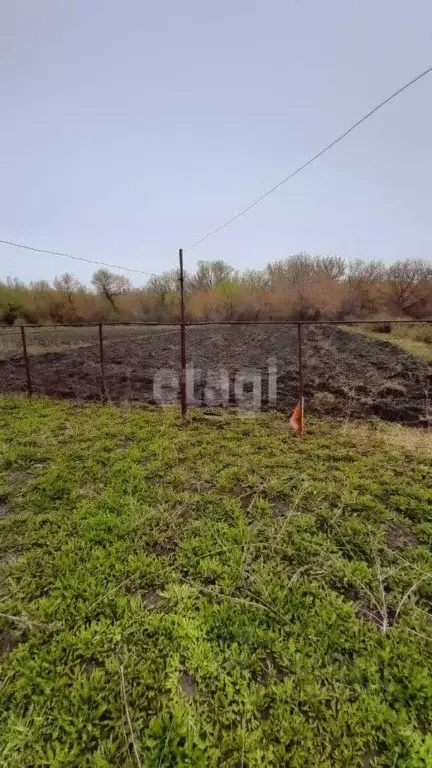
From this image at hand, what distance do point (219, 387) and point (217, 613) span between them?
21.4 feet

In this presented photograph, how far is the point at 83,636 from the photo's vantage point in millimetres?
1878

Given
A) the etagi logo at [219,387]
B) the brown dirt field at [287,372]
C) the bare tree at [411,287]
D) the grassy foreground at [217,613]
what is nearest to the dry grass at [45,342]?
the brown dirt field at [287,372]

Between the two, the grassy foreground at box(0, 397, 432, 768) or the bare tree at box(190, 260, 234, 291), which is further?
the bare tree at box(190, 260, 234, 291)

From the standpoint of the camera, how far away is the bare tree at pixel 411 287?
993 inches

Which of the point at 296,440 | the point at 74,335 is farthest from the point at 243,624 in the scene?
the point at 74,335

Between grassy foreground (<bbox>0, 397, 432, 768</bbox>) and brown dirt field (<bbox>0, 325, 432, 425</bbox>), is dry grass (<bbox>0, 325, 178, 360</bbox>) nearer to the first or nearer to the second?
brown dirt field (<bbox>0, 325, 432, 425</bbox>)

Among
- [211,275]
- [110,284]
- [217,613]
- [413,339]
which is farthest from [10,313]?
[217,613]

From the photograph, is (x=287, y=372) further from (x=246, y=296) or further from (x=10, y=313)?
(x=10, y=313)

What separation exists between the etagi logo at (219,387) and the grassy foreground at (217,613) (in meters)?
2.97

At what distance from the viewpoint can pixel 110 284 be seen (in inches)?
1382

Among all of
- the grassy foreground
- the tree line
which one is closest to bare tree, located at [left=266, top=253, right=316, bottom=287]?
the tree line

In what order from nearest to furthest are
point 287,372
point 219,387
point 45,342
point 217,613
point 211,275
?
point 217,613, point 219,387, point 287,372, point 45,342, point 211,275

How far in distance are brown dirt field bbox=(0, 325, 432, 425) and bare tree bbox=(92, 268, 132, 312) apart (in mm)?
20575

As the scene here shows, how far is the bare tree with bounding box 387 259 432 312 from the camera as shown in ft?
82.7
